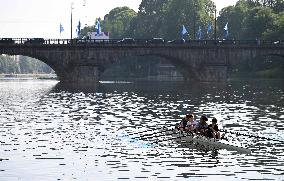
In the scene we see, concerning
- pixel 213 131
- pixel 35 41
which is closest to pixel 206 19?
pixel 35 41

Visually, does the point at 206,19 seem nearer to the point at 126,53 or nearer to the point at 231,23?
the point at 231,23

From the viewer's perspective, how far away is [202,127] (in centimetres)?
3741

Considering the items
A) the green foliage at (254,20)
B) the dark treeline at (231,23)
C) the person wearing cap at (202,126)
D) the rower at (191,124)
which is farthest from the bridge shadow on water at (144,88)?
the person wearing cap at (202,126)

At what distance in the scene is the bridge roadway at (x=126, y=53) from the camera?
117 meters

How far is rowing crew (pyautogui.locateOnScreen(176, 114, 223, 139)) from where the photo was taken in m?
36.3

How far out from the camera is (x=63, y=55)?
389 feet

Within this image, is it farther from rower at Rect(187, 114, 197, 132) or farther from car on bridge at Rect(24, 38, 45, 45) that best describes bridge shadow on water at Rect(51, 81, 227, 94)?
rower at Rect(187, 114, 197, 132)

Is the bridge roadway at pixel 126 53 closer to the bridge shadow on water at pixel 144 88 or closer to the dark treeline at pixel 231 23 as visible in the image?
the bridge shadow on water at pixel 144 88

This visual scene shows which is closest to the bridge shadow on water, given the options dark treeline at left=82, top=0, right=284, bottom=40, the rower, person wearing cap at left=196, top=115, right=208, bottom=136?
dark treeline at left=82, top=0, right=284, bottom=40

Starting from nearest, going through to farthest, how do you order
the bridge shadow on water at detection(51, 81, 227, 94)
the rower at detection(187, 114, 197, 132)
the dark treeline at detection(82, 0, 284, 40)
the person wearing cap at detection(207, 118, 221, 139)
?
1. the person wearing cap at detection(207, 118, 221, 139)
2. the rower at detection(187, 114, 197, 132)
3. the bridge shadow on water at detection(51, 81, 227, 94)
4. the dark treeline at detection(82, 0, 284, 40)

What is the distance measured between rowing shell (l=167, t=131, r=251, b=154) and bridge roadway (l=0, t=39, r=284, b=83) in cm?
7957

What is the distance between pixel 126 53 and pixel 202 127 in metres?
86.3

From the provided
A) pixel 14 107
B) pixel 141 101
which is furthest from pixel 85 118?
pixel 141 101

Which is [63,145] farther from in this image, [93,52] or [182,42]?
[182,42]
